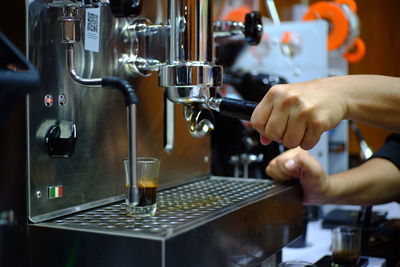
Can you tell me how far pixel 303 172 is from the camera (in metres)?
1.12

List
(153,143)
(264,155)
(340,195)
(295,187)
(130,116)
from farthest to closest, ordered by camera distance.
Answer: (264,155), (340,195), (295,187), (153,143), (130,116)

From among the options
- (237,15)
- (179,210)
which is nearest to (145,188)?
(179,210)

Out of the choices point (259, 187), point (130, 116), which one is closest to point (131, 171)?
point (130, 116)

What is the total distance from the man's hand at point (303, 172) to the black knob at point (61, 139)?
0.52 metres

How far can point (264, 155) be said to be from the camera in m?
1.38

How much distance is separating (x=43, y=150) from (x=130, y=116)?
0.15 m

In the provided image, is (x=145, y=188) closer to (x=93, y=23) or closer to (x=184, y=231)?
(x=184, y=231)

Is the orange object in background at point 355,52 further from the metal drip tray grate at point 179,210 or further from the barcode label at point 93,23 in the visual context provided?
the barcode label at point 93,23

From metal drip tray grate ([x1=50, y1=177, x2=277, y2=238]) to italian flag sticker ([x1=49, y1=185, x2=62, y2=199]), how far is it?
0.11 feet

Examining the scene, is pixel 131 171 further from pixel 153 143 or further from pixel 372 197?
pixel 372 197

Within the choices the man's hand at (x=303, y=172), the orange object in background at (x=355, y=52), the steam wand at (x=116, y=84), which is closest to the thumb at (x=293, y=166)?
the man's hand at (x=303, y=172)

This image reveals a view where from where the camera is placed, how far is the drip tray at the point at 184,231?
589 millimetres

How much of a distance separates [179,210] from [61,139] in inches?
7.8

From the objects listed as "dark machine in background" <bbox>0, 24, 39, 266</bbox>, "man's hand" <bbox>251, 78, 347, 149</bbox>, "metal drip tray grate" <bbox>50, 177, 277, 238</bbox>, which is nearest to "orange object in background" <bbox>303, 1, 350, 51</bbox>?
"metal drip tray grate" <bbox>50, 177, 277, 238</bbox>
